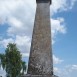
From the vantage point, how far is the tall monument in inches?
498

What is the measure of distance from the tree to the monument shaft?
1036 inches

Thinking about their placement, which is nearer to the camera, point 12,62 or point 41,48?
point 41,48

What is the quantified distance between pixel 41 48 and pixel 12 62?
27.0 meters

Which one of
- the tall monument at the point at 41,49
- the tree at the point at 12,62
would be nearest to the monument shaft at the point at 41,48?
the tall monument at the point at 41,49

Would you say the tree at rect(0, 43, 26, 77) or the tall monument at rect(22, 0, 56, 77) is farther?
the tree at rect(0, 43, 26, 77)

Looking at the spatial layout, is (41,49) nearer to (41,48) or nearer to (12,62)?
(41,48)

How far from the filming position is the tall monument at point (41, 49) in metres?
12.6

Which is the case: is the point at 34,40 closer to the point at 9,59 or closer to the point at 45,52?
the point at 45,52

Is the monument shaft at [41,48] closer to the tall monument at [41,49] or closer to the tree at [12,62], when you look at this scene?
the tall monument at [41,49]

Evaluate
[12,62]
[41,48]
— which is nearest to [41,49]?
[41,48]

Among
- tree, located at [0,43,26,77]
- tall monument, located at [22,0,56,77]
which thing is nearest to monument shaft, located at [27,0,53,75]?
tall monument, located at [22,0,56,77]

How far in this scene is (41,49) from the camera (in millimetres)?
12875

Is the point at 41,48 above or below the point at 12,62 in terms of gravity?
below

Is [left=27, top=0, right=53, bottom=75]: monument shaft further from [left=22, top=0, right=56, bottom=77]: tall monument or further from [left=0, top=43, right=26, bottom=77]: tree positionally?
[left=0, top=43, right=26, bottom=77]: tree
